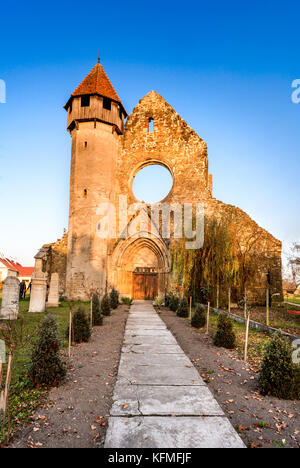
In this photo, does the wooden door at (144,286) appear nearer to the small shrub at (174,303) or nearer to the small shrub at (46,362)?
the small shrub at (174,303)

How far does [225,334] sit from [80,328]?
11.8ft

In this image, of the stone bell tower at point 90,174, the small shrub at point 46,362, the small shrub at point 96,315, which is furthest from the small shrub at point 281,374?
the stone bell tower at point 90,174

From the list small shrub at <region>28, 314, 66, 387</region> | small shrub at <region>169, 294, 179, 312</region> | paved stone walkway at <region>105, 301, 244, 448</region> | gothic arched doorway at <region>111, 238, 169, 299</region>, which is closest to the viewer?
paved stone walkway at <region>105, 301, 244, 448</region>

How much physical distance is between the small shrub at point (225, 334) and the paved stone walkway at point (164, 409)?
4.60 ft

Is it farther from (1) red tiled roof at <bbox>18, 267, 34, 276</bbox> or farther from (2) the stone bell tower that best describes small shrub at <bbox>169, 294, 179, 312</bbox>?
(1) red tiled roof at <bbox>18, 267, 34, 276</bbox>

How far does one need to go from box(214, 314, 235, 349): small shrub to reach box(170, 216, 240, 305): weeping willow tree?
19.2ft

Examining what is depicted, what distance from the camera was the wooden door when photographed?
1898 cm

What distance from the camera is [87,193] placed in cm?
1758

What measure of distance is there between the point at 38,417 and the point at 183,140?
1823 centimetres

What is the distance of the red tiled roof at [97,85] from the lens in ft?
59.7

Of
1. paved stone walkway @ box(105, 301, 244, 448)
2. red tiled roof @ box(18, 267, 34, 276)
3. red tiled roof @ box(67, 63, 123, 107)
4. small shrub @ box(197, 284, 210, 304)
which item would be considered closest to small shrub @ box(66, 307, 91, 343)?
paved stone walkway @ box(105, 301, 244, 448)

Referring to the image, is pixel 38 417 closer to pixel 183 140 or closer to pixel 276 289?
pixel 276 289
